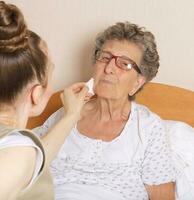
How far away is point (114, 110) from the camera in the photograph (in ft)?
5.83

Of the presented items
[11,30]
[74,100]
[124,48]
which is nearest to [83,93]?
[74,100]

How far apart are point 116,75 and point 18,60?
792 mm

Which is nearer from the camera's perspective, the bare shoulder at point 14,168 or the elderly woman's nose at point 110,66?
the bare shoulder at point 14,168

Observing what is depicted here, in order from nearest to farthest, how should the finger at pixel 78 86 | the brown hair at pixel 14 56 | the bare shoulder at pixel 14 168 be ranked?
1. the bare shoulder at pixel 14 168
2. the brown hair at pixel 14 56
3. the finger at pixel 78 86

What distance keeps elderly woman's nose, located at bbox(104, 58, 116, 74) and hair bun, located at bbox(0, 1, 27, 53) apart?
29.4 inches

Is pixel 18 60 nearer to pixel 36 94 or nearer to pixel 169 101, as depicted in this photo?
pixel 36 94

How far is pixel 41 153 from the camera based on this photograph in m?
0.92

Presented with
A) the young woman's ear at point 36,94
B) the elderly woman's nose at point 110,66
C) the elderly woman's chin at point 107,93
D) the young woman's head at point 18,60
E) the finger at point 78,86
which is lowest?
the elderly woman's chin at point 107,93

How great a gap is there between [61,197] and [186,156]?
546 mm

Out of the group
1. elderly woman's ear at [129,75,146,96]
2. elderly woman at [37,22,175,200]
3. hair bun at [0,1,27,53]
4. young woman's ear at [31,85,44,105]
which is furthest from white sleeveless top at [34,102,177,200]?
hair bun at [0,1,27,53]

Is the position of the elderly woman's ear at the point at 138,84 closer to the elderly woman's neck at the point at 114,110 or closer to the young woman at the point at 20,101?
the elderly woman's neck at the point at 114,110

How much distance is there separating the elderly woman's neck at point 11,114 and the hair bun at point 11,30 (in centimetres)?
14

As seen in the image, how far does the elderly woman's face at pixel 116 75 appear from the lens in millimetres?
1701

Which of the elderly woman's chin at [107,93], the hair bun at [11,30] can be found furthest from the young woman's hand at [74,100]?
the hair bun at [11,30]
